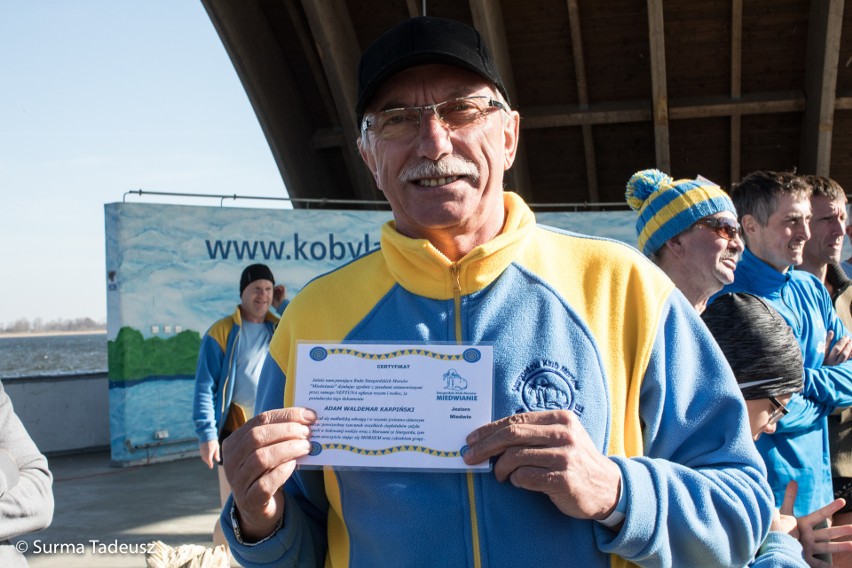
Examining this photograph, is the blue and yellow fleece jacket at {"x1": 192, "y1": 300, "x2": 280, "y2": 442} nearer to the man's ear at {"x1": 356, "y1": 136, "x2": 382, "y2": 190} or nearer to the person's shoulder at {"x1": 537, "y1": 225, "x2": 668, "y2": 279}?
the man's ear at {"x1": 356, "y1": 136, "x2": 382, "y2": 190}

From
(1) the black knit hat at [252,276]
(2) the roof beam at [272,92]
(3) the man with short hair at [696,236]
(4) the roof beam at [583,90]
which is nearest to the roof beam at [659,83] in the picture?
(4) the roof beam at [583,90]

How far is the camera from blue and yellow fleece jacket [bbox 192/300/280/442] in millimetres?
6172

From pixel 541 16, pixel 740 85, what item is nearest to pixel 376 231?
pixel 541 16

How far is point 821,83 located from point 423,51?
42.2 feet

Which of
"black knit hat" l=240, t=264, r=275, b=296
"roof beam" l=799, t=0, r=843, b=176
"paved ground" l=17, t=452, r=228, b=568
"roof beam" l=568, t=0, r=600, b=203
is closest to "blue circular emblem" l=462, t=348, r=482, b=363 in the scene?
"black knit hat" l=240, t=264, r=275, b=296

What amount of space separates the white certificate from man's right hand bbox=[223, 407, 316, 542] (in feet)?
0.12

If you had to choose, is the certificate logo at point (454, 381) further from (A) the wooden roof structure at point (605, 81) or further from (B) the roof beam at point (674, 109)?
(B) the roof beam at point (674, 109)

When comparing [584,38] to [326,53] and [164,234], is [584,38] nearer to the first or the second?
[326,53]

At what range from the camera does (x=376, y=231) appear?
1148cm

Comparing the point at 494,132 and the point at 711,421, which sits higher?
the point at 494,132

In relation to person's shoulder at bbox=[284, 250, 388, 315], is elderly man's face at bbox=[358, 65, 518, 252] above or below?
above

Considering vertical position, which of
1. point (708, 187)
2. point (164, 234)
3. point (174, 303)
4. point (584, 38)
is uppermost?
point (584, 38)

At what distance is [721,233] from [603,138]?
41.6 ft

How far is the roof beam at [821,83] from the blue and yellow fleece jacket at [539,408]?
11922 millimetres
